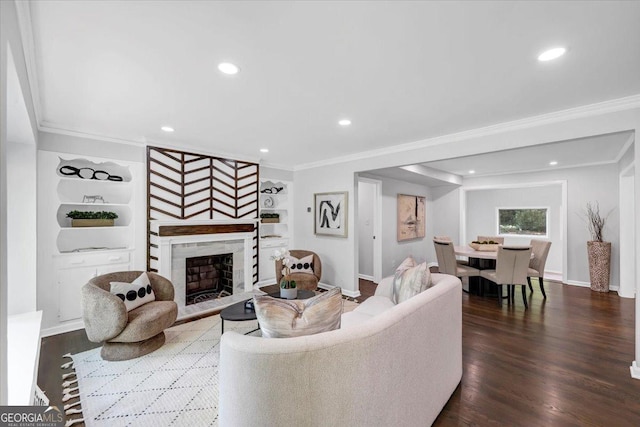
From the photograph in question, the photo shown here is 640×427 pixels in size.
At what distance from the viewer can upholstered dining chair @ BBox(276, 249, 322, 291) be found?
432cm

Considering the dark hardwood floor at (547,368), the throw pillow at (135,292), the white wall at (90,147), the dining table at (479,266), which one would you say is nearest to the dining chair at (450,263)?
the dining table at (479,266)

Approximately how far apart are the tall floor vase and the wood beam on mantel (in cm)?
616

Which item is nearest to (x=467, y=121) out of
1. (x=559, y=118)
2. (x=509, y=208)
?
(x=559, y=118)

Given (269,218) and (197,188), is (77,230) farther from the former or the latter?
(269,218)

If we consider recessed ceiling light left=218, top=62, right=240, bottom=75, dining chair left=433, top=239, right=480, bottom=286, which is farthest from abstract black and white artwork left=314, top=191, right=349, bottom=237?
recessed ceiling light left=218, top=62, right=240, bottom=75

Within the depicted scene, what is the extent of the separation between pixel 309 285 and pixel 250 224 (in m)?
1.57

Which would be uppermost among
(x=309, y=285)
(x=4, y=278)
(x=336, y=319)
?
(x=4, y=278)

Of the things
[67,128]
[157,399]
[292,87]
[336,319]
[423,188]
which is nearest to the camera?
[336,319]

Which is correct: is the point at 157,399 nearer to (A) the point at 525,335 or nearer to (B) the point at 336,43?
(B) the point at 336,43

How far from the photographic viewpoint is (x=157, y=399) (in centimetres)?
207

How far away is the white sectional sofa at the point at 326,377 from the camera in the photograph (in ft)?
3.58

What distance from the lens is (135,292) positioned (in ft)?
9.46

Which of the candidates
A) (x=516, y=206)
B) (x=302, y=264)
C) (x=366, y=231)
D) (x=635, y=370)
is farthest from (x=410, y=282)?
(x=516, y=206)

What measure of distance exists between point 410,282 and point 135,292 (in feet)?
9.18
